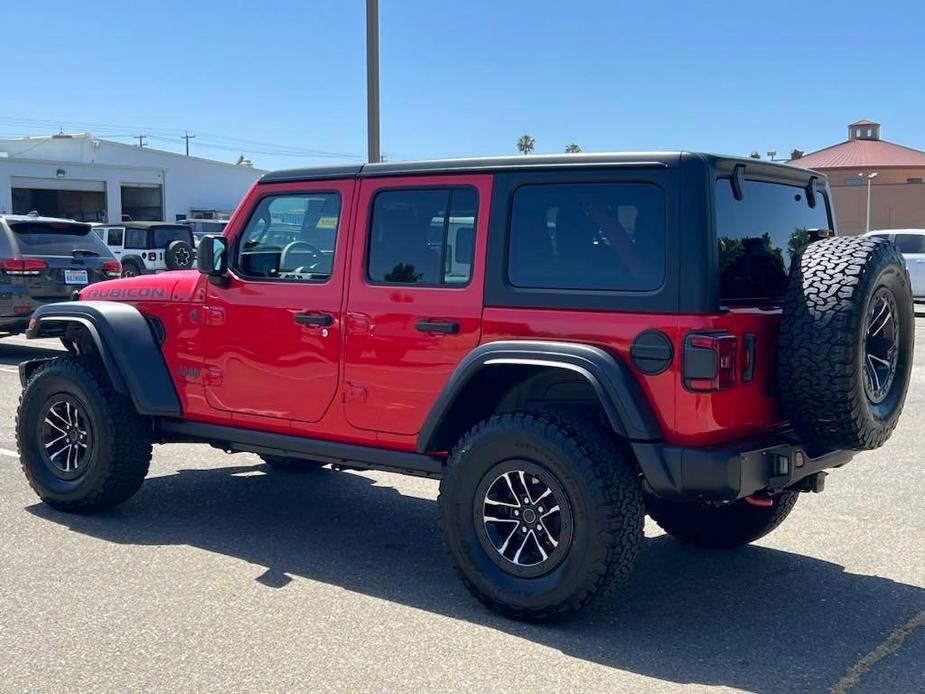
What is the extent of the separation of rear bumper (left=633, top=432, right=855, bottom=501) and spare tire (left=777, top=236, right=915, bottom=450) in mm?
193

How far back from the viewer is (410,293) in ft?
15.9

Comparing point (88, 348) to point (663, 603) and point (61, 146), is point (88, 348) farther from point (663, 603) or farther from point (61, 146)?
point (61, 146)

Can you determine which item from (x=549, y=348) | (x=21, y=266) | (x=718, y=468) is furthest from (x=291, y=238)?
(x=21, y=266)

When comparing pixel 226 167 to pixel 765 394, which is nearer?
pixel 765 394

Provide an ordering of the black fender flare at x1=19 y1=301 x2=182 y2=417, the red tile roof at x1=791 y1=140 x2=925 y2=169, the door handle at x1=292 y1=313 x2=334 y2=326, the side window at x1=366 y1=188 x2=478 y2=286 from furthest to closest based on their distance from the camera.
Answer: the red tile roof at x1=791 y1=140 x2=925 y2=169 < the black fender flare at x1=19 y1=301 x2=182 y2=417 < the door handle at x1=292 y1=313 x2=334 y2=326 < the side window at x1=366 y1=188 x2=478 y2=286

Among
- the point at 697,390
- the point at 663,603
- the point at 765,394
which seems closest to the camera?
the point at 697,390

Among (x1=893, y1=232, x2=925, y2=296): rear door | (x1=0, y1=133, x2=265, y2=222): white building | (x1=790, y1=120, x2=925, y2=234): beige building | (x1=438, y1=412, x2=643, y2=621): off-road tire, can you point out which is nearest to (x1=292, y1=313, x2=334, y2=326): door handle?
(x1=438, y1=412, x2=643, y2=621): off-road tire

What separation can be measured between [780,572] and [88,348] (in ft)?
13.5

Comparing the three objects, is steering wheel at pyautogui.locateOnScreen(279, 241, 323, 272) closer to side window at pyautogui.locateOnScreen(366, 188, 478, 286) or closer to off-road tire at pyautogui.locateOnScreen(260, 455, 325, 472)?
side window at pyautogui.locateOnScreen(366, 188, 478, 286)

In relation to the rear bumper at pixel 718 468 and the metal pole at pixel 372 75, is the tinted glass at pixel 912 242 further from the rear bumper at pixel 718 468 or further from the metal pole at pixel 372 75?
the rear bumper at pixel 718 468

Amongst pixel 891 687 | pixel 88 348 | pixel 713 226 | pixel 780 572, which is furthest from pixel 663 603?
pixel 88 348

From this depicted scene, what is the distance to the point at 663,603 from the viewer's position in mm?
4648

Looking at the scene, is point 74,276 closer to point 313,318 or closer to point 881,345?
point 313,318

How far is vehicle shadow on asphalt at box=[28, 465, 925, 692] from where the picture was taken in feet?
13.2
